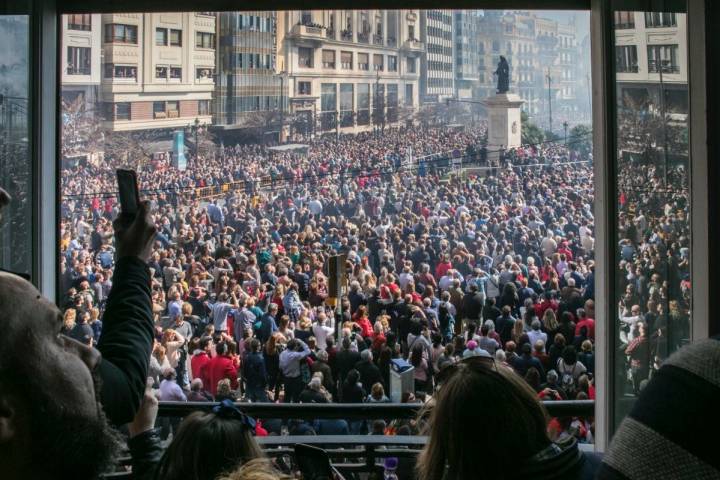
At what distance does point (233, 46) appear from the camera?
1786cm

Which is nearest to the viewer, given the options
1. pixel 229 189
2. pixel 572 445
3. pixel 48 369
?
pixel 48 369

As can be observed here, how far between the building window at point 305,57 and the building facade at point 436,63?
2.57 m

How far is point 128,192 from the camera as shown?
113 cm

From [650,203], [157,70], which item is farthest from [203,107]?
[650,203]

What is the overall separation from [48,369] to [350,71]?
19.9m

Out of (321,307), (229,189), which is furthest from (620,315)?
(229,189)

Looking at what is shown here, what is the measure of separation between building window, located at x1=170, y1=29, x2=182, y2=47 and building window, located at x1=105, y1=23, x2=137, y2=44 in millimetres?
848

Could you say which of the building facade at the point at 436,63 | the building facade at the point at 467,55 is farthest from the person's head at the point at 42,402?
the building facade at the point at 467,55

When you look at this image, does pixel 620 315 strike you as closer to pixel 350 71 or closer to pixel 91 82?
pixel 91 82

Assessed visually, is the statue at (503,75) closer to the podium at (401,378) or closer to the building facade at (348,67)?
the building facade at (348,67)

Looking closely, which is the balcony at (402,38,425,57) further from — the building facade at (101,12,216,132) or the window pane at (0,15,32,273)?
the window pane at (0,15,32,273)

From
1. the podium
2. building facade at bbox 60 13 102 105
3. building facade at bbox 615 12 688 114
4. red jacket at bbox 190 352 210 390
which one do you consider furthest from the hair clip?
building facade at bbox 60 13 102 105

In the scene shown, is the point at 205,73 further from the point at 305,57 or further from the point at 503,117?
the point at 503,117

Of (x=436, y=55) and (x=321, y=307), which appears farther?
(x=436, y=55)
